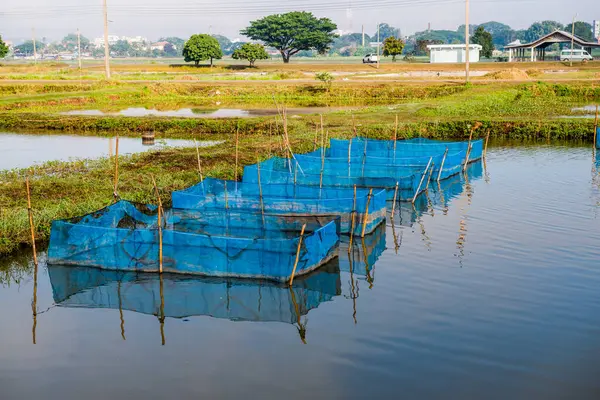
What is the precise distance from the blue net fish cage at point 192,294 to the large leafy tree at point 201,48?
69.8 m

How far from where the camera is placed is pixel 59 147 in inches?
1050

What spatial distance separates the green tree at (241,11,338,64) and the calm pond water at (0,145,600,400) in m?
77.6

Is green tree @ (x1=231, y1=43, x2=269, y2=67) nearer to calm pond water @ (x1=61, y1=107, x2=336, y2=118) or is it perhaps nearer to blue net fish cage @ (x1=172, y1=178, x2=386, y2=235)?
calm pond water @ (x1=61, y1=107, x2=336, y2=118)

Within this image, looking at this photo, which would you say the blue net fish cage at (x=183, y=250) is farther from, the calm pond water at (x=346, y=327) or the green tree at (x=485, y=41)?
the green tree at (x=485, y=41)

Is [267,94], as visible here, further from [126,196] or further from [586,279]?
[586,279]

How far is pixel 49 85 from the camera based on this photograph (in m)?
50.7

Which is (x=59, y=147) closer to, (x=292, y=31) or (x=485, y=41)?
(x=292, y=31)

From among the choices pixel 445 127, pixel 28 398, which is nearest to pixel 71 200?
pixel 28 398

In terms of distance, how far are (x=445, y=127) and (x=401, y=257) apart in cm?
1536

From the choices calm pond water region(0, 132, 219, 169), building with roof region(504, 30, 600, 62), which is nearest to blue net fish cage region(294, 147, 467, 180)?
calm pond water region(0, 132, 219, 169)

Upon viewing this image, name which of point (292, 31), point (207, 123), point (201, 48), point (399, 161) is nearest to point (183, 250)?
point (399, 161)

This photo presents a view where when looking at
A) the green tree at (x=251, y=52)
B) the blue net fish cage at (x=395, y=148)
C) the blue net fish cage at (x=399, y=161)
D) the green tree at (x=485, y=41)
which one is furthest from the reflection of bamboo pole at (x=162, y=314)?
the green tree at (x=485, y=41)

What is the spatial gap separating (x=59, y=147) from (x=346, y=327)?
18980 mm

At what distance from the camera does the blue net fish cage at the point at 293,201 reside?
48.5 ft
